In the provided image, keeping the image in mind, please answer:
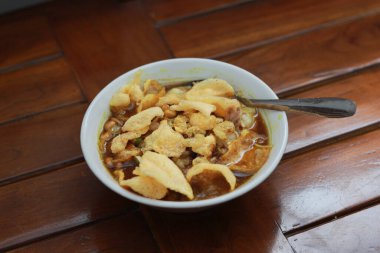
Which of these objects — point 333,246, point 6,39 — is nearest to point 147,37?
point 6,39

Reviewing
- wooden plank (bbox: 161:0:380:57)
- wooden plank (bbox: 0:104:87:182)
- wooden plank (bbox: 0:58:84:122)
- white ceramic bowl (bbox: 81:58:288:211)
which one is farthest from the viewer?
wooden plank (bbox: 161:0:380:57)

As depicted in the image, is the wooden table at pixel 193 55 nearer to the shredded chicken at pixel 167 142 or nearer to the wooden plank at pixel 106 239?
the wooden plank at pixel 106 239

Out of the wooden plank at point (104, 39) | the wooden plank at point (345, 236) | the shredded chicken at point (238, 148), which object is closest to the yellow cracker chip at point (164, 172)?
the shredded chicken at point (238, 148)

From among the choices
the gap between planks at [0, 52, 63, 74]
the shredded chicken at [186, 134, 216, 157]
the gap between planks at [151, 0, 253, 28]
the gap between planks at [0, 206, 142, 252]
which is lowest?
the gap between planks at [0, 206, 142, 252]

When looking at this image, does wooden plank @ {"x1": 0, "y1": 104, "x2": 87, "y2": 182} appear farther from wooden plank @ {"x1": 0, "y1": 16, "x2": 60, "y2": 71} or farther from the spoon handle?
the spoon handle

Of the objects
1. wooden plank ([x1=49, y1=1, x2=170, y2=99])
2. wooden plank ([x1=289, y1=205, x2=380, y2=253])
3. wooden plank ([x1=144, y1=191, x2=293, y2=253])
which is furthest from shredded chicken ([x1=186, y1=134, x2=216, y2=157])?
wooden plank ([x1=49, y1=1, x2=170, y2=99])
